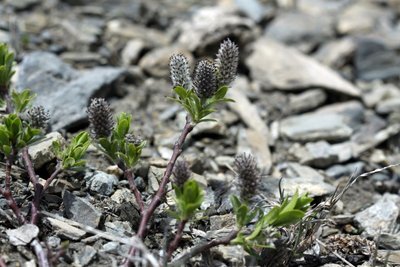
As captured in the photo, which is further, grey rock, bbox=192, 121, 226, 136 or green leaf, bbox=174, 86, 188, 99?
grey rock, bbox=192, 121, 226, 136

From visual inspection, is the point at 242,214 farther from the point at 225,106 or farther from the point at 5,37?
the point at 5,37

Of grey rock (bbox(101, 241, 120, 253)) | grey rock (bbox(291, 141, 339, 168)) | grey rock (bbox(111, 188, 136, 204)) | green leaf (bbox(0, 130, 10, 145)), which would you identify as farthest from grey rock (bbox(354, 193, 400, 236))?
green leaf (bbox(0, 130, 10, 145))

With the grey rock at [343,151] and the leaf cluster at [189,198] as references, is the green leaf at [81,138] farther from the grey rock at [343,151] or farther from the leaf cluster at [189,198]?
the grey rock at [343,151]

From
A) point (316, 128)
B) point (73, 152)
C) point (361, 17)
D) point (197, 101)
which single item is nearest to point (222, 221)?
point (197, 101)

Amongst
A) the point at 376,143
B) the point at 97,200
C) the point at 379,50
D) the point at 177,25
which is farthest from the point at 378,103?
the point at 97,200

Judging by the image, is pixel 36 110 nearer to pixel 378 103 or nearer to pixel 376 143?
pixel 376 143

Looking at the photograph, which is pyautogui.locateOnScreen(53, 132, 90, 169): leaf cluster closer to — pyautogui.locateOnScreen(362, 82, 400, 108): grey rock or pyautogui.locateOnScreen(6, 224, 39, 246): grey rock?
pyautogui.locateOnScreen(6, 224, 39, 246): grey rock
